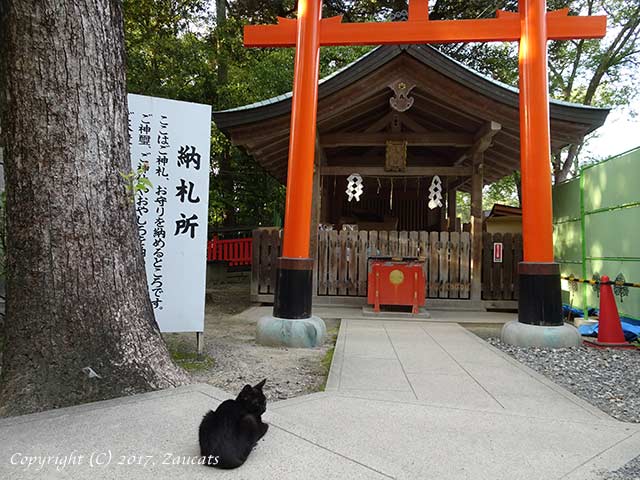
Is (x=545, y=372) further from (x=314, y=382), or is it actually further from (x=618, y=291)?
(x=618, y=291)

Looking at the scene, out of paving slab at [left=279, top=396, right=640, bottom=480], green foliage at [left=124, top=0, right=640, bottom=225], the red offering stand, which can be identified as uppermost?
green foliage at [left=124, top=0, right=640, bottom=225]

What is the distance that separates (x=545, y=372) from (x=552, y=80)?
17988 mm

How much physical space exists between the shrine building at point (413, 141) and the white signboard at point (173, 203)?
3.62m

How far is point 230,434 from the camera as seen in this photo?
2277mm

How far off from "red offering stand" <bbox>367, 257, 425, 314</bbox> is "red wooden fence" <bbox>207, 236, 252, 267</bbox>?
886cm

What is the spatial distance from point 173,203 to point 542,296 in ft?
15.3

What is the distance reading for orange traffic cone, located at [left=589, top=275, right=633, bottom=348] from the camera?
18.8 ft

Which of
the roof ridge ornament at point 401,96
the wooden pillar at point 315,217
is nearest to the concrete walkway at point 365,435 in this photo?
the wooden pillar at point 315,217

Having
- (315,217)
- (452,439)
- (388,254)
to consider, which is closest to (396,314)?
(388,254)

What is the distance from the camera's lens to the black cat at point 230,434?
217 centimetres

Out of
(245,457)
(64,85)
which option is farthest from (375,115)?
(245,457)

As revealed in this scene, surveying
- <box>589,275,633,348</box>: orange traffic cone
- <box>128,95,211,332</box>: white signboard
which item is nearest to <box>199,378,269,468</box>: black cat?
<box>128,95,211,332</box>: white signboard

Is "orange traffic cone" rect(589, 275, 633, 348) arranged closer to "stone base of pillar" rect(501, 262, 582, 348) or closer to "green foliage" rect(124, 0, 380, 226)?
"stone base of pillar" rect(501, 262, 582, 348)

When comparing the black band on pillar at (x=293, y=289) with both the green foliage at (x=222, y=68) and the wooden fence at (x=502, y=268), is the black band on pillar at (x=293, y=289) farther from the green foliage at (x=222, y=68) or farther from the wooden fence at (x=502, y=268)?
the green foliage at (x=222, y=68)
